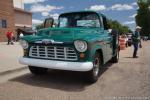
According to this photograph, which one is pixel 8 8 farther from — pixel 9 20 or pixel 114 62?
pixel 114 62

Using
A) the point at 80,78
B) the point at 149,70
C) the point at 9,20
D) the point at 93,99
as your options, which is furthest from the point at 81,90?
Answer: the point at 9,20

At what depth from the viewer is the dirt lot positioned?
20.7ft

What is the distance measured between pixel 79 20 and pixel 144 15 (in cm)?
7980

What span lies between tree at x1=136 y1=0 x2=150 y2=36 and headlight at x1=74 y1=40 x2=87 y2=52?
80.3 metres

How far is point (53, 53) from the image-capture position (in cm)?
738

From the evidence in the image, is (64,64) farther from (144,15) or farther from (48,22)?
(144,15)

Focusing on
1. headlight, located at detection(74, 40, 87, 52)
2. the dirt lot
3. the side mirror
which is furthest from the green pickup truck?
the side mirror

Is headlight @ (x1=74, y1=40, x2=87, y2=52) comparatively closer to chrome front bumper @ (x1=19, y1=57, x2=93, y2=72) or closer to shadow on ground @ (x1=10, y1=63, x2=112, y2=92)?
chrome front bumper @ (x1=19, y1=57, x2=93, y2=72)

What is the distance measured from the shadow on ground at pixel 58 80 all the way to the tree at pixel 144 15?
259 ft

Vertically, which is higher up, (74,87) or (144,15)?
(144,15)

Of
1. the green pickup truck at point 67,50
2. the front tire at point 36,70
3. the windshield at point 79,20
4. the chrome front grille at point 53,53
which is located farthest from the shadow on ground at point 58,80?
the windshield at point 79,20

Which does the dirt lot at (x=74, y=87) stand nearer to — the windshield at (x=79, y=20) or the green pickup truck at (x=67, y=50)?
the green pickup truck at (x=67, y=50)

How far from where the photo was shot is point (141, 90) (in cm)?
688

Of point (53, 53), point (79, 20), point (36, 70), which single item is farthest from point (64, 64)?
point (79, 20)
